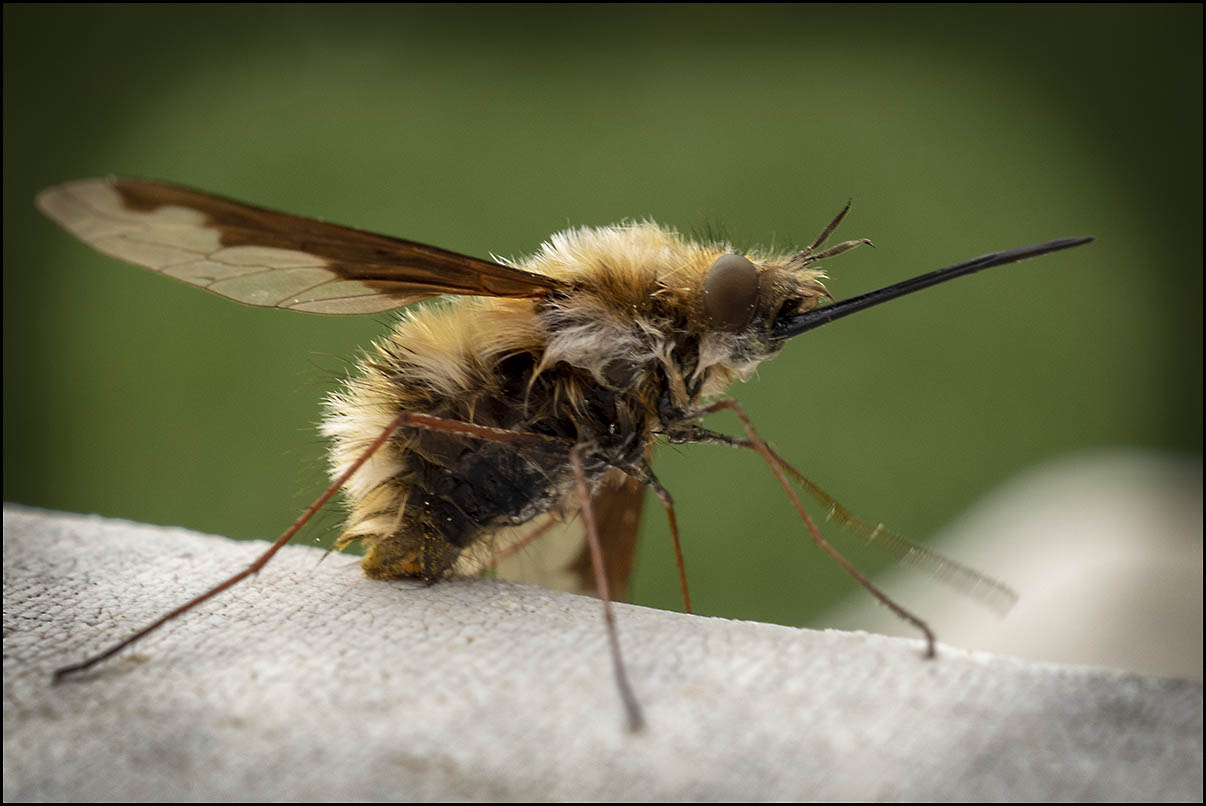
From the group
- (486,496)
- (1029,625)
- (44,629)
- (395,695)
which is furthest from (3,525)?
(1029,625)

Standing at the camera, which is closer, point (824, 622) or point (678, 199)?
point (824, 622)

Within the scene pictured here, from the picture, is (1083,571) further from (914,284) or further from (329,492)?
(329,492)

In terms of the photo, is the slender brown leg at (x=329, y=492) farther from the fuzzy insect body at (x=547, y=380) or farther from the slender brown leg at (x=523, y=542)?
the slender brown leg at (x=523, y=542)

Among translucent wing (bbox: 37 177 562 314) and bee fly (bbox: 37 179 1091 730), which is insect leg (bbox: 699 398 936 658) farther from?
translucent wing (bbox: 37 177 562 314)

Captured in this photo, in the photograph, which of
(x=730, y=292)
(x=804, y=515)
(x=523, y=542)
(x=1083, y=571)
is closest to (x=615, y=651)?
(x=804, y=515)

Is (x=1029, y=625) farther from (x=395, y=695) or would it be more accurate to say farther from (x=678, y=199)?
(x=678, y=199)

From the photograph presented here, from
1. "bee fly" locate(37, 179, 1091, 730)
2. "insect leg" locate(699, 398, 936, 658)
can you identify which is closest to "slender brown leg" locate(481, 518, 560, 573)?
"bee fly" locate(37, 179, 1091, 730)
